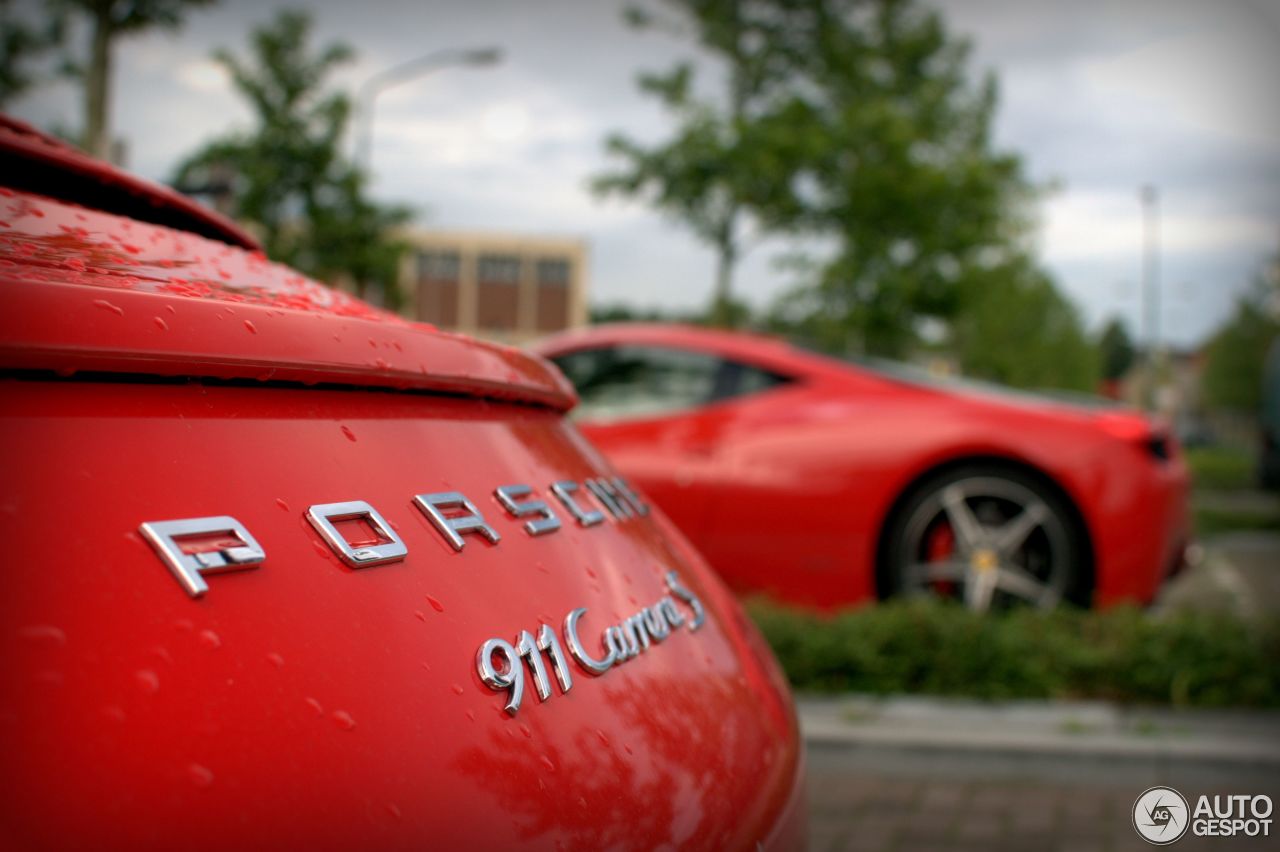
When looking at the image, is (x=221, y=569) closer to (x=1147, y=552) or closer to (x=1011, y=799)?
(x=1011, y=799)

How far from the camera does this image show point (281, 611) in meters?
0.85

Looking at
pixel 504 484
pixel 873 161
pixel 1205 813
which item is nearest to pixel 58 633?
pixel 504 484

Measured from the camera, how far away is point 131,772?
2.36 feet

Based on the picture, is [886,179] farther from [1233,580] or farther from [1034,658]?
[1034,658]

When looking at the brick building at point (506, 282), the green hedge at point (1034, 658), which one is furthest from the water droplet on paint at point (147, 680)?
the brick building at point (506, 282)

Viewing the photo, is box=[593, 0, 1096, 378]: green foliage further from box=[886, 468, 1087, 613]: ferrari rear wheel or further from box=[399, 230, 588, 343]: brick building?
box=[399, 230, 588, 343]: brick building

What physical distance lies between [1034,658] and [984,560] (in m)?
0.74

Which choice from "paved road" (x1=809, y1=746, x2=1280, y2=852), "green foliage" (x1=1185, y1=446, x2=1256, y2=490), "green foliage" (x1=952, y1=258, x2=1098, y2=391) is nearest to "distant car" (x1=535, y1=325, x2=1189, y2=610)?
"paved road" (x1=809, y1=746, x2=1280, y2=852)

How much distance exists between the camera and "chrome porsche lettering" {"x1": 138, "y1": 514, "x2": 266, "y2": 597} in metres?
0.80

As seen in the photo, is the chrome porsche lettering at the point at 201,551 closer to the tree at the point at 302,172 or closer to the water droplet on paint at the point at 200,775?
the water droplet on paint at the point at 200,775

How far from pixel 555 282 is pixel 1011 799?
62.1m

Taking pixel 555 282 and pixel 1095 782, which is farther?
pixel 555 282

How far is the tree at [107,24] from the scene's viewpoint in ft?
22.7

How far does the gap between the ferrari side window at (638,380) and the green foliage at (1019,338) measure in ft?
88.4
